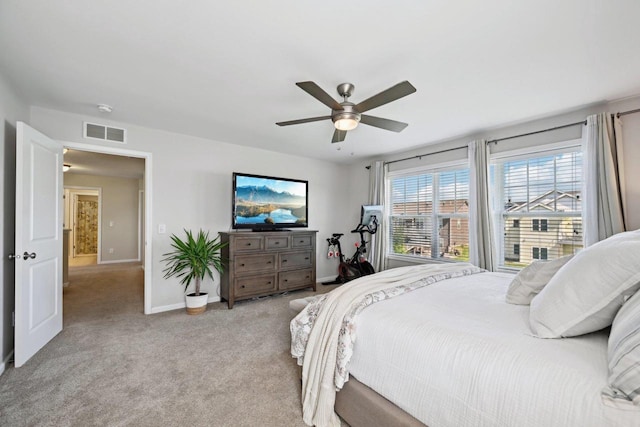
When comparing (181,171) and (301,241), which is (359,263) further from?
(181,171)

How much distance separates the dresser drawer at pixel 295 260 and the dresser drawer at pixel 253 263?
0.16 metres

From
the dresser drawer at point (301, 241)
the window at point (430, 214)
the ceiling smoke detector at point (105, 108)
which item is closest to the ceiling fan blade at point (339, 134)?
the dresser drawer at point (301, 241)

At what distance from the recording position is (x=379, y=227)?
4.88 metres

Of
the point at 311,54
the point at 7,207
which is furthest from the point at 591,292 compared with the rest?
the point at 7,207

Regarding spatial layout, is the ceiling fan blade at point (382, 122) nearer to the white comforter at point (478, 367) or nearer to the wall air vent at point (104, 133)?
the white comforter at point (478, 367)

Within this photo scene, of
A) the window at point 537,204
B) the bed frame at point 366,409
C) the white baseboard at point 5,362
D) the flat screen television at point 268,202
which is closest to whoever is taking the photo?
the bed frame at point 366,409

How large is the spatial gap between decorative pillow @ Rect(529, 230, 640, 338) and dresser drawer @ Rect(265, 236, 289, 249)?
10.9 feet

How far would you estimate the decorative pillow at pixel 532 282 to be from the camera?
1.64 metres

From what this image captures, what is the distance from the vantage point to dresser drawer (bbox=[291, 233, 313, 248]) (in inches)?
171

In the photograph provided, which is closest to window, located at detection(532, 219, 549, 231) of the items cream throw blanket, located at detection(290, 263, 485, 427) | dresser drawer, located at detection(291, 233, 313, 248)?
cream throw blanket, located at detection(290, 263, 485, 427)

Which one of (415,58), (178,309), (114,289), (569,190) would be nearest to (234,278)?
(178,309)

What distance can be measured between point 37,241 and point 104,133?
58.0 inches

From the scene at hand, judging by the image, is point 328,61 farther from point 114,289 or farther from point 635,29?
point 114,289

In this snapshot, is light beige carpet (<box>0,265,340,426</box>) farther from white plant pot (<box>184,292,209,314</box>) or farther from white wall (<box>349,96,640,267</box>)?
white wall (<box>349,96,640,267</box>)
